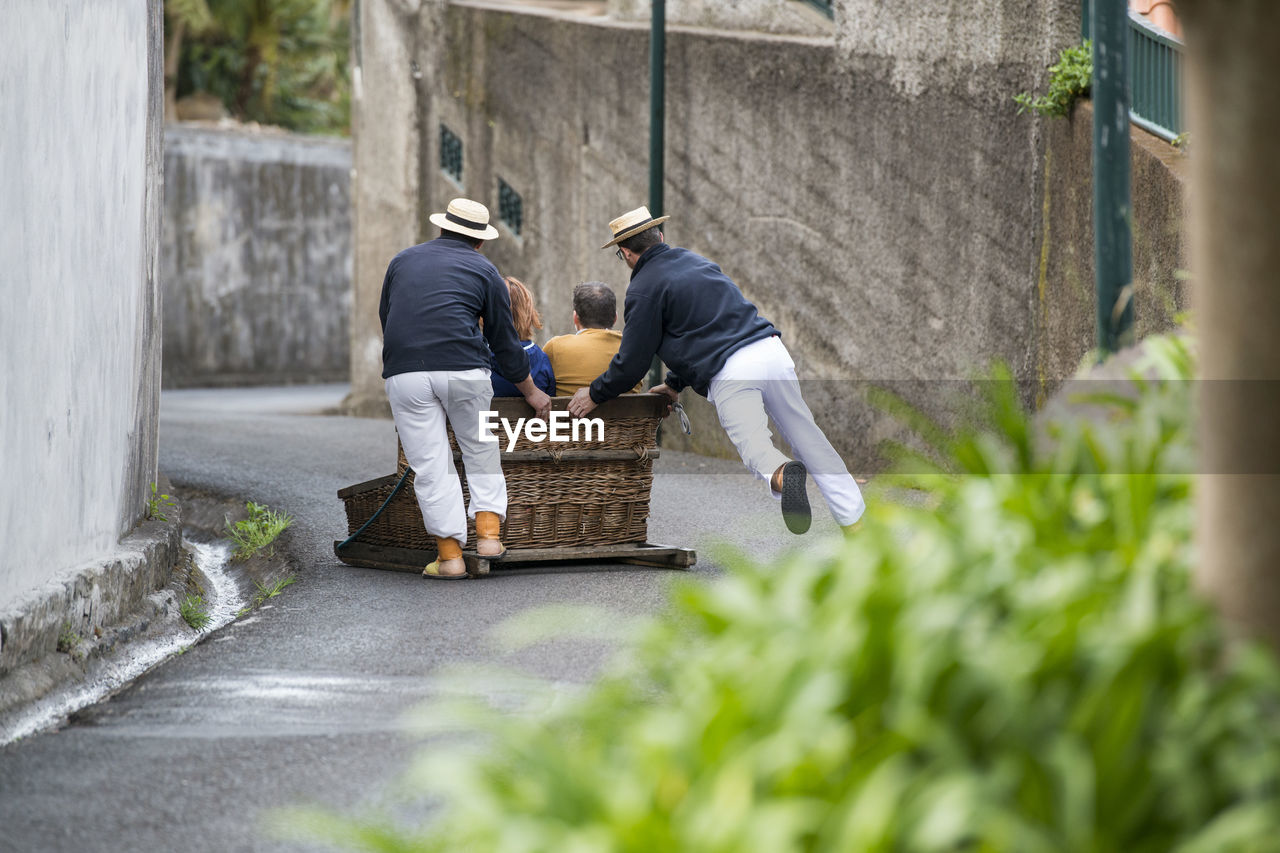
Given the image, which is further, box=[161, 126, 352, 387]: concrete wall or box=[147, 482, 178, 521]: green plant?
box=[161, 126, 352, 387]: concrete wall

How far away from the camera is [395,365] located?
22.9 ft

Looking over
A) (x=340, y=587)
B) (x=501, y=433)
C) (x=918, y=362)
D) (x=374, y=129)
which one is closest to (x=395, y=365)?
(x=501, y=433)

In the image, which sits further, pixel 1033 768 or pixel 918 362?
pixel 918 362

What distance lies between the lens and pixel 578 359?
7414 mm

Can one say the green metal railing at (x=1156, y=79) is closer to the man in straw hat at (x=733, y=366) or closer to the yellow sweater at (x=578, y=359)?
the man in straw hat at (x=733, y=366)

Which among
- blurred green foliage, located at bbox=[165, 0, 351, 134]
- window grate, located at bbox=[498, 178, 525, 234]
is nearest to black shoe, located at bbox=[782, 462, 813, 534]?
window grate, located at bbox=[498, 178, 525, 234]

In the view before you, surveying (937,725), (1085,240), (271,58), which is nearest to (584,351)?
(1085,240)

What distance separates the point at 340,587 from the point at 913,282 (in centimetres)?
498

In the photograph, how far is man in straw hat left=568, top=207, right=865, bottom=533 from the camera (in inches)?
281

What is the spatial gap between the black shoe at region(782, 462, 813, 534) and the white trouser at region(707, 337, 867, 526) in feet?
0.49

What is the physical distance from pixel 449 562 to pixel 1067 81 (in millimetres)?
4861

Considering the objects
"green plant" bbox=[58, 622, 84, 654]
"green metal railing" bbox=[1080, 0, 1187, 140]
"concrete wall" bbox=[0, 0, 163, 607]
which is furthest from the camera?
"green metal railing" bbox=[1080, 0, 1187, 140]

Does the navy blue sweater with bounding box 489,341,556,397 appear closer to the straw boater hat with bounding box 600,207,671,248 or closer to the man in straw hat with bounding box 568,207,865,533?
the man in straw hat with bounding box 568,207,865,533

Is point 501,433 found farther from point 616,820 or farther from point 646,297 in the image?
point 616,820
